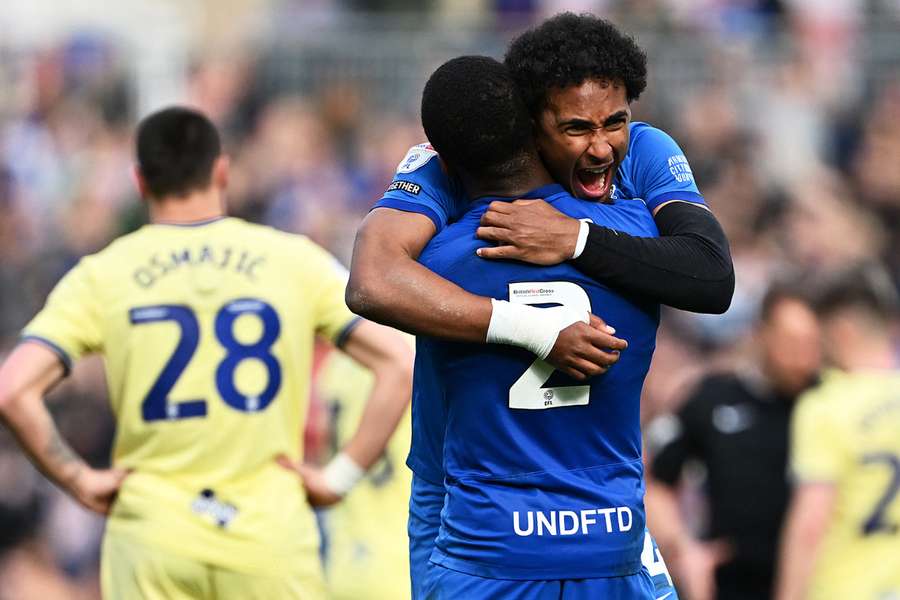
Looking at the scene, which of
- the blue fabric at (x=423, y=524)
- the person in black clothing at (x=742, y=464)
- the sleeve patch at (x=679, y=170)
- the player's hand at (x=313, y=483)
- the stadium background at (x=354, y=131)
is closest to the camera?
the sleeve patch at (x=679, y=170)

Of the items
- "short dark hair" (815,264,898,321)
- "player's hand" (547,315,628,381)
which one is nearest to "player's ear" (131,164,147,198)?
"player's hand" (547,315,628,381)

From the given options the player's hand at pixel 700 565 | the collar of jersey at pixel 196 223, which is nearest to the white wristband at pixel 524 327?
the collar of jersey at pixel 196 223

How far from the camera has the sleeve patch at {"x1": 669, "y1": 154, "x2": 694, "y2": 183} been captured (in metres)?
5.06

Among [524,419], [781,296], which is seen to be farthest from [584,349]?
[781,296]

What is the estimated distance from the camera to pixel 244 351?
626cm

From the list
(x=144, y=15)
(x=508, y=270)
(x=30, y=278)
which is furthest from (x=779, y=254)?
(x=144, y=15)

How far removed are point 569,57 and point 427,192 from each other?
0.56 m

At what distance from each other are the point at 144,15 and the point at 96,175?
459cm

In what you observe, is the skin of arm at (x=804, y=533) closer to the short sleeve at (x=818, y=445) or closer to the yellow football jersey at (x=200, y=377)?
the short sleeve at (x=818, y=445)

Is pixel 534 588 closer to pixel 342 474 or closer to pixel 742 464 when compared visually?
pixel 342 474

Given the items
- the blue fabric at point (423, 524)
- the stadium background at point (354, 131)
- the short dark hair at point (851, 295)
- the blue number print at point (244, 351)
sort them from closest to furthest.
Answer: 1. the blue fabric at point (423, 524)
2. the blue number print at point (244, 351)
3. the short dark hair at point (851, 295)
4. the stadium background at point (354, 131)

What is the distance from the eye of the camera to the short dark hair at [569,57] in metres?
4.73

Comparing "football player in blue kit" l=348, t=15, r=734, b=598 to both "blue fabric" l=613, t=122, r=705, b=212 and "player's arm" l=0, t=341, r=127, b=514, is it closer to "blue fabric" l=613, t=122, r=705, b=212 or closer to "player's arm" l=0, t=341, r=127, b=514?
"blue fabric" l=613, t=122, r=705, b=212

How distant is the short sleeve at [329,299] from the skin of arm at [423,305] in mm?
1617
